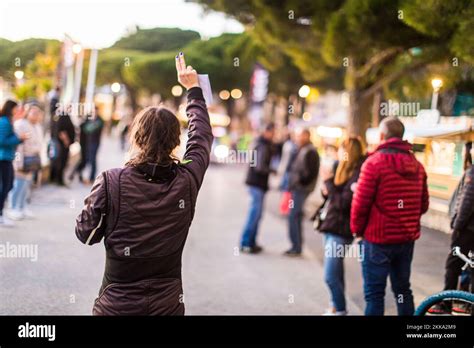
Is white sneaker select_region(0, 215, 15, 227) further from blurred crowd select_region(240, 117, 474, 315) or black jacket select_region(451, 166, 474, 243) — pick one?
black jacket select_region(451, 166, 474, 243)

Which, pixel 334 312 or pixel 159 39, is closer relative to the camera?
pixel 334 312

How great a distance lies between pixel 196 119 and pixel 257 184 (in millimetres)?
5458

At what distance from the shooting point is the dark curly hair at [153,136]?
2650 mm

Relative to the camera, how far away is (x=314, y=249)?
879 centimetres

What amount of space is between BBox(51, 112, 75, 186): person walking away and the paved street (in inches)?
89.4

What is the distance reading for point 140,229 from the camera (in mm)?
2656

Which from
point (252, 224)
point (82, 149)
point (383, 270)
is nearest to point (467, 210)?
point (383, 270)

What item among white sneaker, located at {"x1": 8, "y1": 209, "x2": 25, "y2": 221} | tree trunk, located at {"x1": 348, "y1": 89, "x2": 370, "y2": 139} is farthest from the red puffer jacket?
tree trunk, located at {"x1": 348, "y1": 89, "x2": 370, "y2": 139}

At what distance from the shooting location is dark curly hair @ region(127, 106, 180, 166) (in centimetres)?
265

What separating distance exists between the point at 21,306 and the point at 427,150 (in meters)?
8.75

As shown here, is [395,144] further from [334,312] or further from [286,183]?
[286,183]

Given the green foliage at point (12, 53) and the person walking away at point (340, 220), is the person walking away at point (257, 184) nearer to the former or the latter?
the person walking away at point (340, 220)

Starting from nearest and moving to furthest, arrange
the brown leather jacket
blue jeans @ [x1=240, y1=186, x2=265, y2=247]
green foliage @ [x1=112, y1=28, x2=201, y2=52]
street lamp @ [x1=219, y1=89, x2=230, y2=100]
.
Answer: the brown leather jacket
green foliage @ [x1=112, y1=28, x2=201, y2=52]
blue jeans @ [x1=240, y1=186, x2=265, y2=247]
street lamp @ [x1=219, y1=89, x2=230, y2=100]
